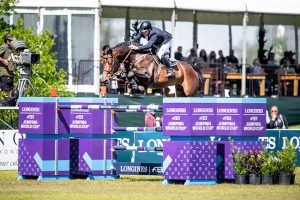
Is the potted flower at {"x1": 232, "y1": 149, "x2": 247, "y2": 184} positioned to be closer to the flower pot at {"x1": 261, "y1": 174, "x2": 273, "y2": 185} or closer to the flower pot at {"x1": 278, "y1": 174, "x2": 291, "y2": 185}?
the flower pot at {"x1": 261, "y1": 174, "x2": 273, "y2": 185}

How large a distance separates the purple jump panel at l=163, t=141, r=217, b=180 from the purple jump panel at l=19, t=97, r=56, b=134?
249 cm

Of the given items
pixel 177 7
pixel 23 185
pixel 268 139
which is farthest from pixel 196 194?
pixel 177 7

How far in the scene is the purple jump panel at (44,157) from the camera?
20.6 m

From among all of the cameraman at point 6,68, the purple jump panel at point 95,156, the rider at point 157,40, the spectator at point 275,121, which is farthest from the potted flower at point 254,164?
the spectator at point 275,121

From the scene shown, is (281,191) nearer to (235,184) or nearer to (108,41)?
(235,184)

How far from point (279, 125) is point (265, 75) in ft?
21.2

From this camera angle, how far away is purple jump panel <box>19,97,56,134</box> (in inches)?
807

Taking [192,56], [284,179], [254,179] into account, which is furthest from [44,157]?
[192,56]

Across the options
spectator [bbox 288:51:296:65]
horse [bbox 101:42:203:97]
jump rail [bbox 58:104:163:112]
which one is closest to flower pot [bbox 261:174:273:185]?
jump rail [bbox 58:104:163:112]

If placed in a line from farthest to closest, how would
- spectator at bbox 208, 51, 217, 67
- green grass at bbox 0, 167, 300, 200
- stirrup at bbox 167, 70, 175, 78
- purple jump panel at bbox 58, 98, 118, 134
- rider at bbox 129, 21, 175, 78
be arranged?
spectator at bbox 208, 51, 217, 67 < stirrup at bbox 167, 70, 175, 78 < rider at bbox 129, 21, 175, 78 < purple jump panel at bbox 58, 98, 118, 134 < green grass at bbox 0, 167, 300, 200

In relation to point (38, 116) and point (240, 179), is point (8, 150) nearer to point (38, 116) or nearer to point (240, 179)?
point (38, 116)

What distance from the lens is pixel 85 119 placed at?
20859mm

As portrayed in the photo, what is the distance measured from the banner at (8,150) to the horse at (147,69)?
4.04 metres

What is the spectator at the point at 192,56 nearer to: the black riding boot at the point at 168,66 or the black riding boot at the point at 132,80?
the black riding boot at the point at 168,66
